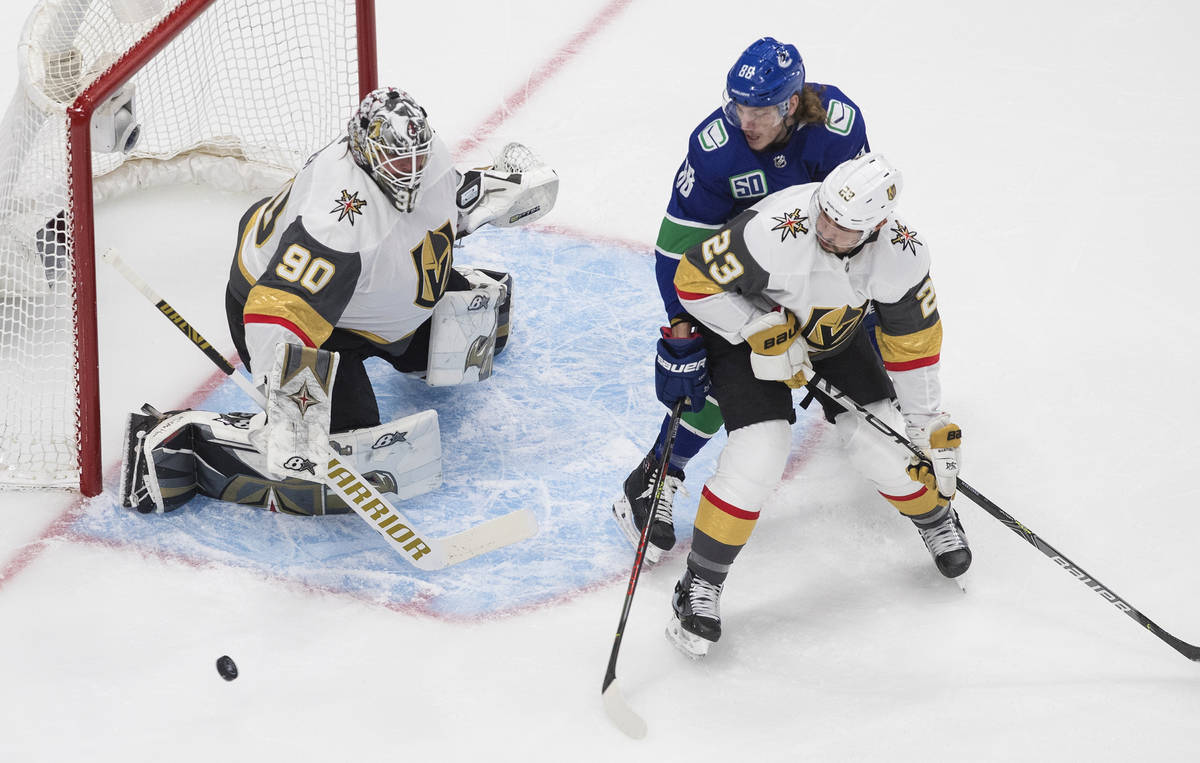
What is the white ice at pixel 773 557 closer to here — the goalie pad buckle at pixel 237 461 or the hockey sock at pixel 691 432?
the goalie pad buckle at pixel 237 461

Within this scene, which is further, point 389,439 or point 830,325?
point 389,439

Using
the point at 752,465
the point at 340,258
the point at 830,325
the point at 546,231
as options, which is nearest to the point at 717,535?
the point at 752,465

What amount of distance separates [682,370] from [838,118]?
2.29 ft

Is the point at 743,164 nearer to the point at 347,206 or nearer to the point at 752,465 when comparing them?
the point at 752,465

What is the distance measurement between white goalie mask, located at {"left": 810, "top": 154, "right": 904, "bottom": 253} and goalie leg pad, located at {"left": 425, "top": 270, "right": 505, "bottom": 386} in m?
1.04

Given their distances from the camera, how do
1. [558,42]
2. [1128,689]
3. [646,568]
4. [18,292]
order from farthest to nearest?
1. [558,42]
2. [18,292]
3. [646,568]
4. [1128,689]

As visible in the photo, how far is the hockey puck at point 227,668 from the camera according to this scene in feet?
9.25

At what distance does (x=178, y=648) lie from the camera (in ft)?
9.53

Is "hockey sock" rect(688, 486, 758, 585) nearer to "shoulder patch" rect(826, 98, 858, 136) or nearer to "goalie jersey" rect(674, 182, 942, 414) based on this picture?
"goalie jersey" rect(674, 182, 942, 414)

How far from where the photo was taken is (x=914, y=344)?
2.91m

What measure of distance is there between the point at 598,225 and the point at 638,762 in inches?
80.9

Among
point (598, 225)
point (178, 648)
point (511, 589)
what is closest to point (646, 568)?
point (511, 589)

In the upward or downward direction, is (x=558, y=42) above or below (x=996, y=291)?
above

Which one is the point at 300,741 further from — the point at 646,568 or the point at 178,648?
the point at 646,568
